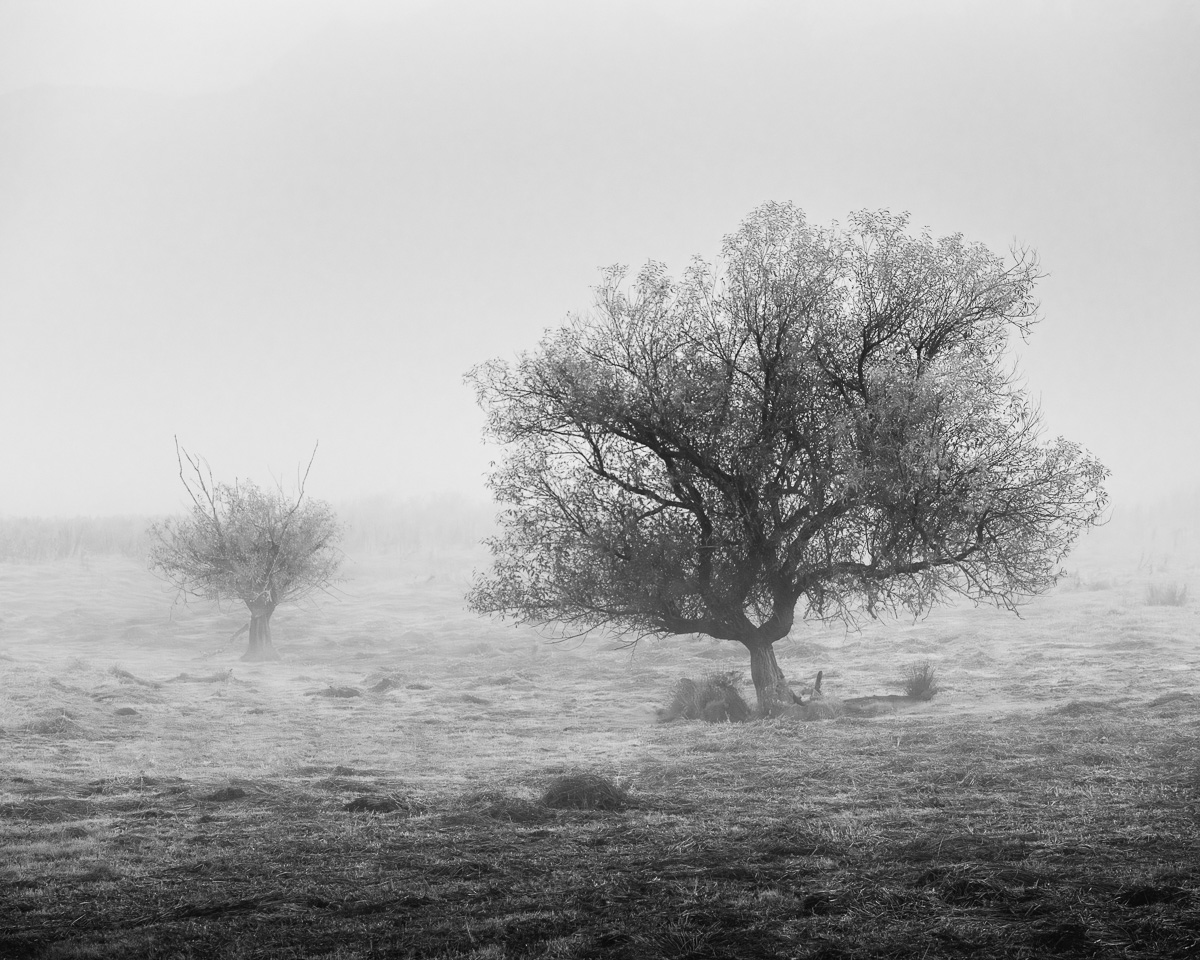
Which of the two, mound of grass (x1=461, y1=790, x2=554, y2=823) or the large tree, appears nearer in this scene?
mound of grass (x1=461, y1=790, x2=554, y2=823)

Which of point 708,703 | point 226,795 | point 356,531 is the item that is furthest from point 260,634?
point 356,531

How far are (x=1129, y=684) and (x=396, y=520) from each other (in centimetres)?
9357

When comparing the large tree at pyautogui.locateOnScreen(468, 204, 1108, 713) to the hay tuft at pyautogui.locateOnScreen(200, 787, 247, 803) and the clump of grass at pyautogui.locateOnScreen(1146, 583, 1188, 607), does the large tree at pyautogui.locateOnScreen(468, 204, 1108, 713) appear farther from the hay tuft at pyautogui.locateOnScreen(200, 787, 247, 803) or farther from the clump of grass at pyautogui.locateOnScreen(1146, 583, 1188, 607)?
the clump of grass at pyautogui.locateOnScreen(1146, 583, 1188, 607)

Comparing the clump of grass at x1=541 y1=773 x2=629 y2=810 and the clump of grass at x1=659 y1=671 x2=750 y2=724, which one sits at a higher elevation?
the clump of grass at x1=541 y1=773 x2=629 y2=810

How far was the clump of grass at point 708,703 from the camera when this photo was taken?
26.0 meters

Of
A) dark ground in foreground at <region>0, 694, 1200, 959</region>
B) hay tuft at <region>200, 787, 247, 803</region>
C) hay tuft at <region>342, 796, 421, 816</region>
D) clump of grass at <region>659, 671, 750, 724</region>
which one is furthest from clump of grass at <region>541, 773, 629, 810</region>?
clump of grass at <region>659, 671, 750, 724</region>

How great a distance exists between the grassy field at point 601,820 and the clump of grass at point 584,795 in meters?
0.17

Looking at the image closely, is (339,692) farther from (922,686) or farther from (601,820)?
(601,820)

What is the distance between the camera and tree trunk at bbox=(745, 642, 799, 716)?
2550 centimetres

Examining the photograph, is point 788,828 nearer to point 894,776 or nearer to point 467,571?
point 894,776

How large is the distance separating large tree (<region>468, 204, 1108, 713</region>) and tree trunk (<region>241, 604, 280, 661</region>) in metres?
27.2

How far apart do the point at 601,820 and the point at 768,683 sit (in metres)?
13.2

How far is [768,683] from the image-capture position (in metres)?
25.8

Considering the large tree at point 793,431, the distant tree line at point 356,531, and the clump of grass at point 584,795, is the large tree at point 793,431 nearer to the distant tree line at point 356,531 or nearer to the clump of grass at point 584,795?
the clump of grass at point 584,795
